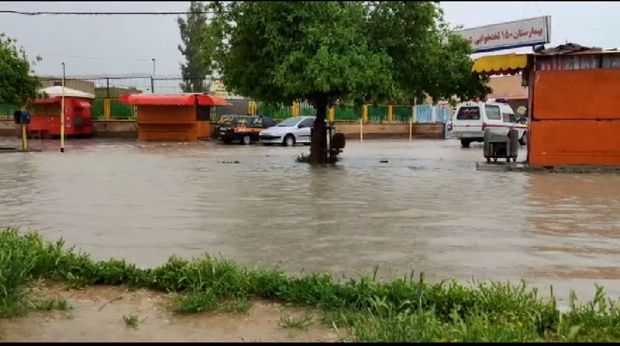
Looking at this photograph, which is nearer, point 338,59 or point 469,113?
point 338,59

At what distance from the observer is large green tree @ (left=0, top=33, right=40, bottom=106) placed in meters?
23.8

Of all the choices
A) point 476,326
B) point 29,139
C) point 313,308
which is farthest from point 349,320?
point 29,139

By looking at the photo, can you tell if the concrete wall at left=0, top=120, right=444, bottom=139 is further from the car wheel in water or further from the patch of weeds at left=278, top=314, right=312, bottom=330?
the patch of weeds at left=278, top=314, right=312, bottom=330

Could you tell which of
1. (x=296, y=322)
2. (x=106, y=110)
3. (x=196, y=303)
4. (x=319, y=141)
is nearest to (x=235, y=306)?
(x=196, y=303)

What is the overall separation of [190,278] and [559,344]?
107 inches

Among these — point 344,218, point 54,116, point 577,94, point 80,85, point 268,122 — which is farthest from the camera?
point 80,85

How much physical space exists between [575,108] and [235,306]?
13.6m

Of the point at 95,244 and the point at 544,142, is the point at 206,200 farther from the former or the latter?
the point at 544,142

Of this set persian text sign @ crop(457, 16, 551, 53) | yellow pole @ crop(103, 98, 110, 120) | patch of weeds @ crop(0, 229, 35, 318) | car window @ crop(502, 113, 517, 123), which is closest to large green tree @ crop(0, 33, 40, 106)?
yellow pole @ crop(103, 98, 110, 120)

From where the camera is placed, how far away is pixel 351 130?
37062 millimetres

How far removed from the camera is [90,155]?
2238cm

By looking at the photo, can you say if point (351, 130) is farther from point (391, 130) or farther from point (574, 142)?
point (574, 142)

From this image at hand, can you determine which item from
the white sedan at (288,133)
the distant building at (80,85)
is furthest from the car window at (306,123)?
the distant building at (80,85)

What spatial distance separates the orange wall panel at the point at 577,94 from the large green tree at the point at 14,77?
56.9ft
